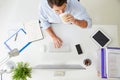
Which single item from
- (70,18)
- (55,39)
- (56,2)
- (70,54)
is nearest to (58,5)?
(56,2)

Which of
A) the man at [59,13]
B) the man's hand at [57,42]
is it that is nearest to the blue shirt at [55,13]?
the man at [59,13]

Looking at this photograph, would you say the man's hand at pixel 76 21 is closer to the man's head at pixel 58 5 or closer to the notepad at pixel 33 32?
the man's head at pixel 58 5

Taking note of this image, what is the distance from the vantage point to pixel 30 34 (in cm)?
154

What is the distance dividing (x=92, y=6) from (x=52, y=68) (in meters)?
0.54

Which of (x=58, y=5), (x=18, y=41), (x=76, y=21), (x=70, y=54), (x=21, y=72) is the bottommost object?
(x=21, y=72)

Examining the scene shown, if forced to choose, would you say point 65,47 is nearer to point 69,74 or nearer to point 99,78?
point 69,74

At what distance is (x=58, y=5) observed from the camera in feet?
4.58

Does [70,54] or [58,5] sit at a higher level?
[58,5]

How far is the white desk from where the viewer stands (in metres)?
1.52

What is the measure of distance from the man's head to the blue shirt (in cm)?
4

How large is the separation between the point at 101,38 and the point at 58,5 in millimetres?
401

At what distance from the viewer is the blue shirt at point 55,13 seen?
1488mm

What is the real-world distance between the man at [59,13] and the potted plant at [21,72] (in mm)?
265

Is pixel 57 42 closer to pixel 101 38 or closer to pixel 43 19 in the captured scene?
pixel 43 19
